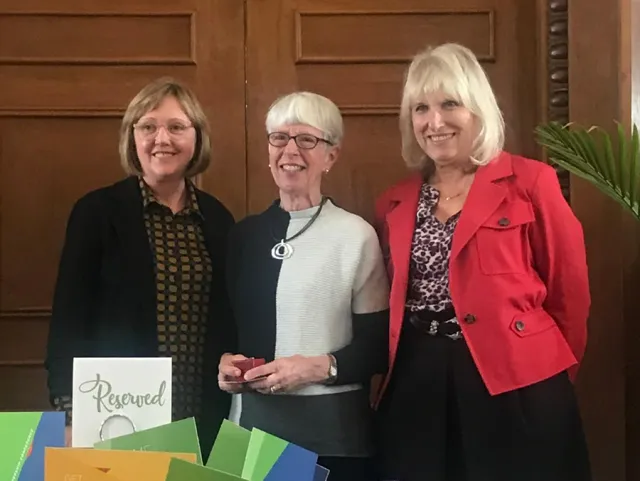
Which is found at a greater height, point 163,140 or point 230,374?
point 163,140

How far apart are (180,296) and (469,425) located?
0.68 meters

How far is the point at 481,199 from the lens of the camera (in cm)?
156

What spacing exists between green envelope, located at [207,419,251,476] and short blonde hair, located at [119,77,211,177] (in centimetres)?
106

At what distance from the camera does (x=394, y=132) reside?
87.9 inches

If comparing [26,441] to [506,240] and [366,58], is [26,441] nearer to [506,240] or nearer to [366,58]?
[506,240]

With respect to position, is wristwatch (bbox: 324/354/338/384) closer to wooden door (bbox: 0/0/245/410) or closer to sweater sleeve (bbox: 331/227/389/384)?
sweater sleeve (bbox: 331/227/389/384)

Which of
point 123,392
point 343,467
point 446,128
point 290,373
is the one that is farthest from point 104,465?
point 446,128

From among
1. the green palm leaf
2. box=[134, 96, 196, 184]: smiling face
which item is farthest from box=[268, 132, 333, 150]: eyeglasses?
the green palm leaf

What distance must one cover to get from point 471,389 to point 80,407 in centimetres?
82

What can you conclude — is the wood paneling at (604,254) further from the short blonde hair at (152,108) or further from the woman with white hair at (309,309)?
the short blonde hair at (152,108)

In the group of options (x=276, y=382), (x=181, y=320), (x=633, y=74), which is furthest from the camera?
(x=633, y=74)

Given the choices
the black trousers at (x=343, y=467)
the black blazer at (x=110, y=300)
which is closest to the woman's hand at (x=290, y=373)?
the black trousers at (x=343, y=467)

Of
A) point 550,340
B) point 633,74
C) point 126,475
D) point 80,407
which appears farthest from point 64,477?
point 633,74

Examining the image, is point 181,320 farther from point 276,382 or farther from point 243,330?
point 276,382
